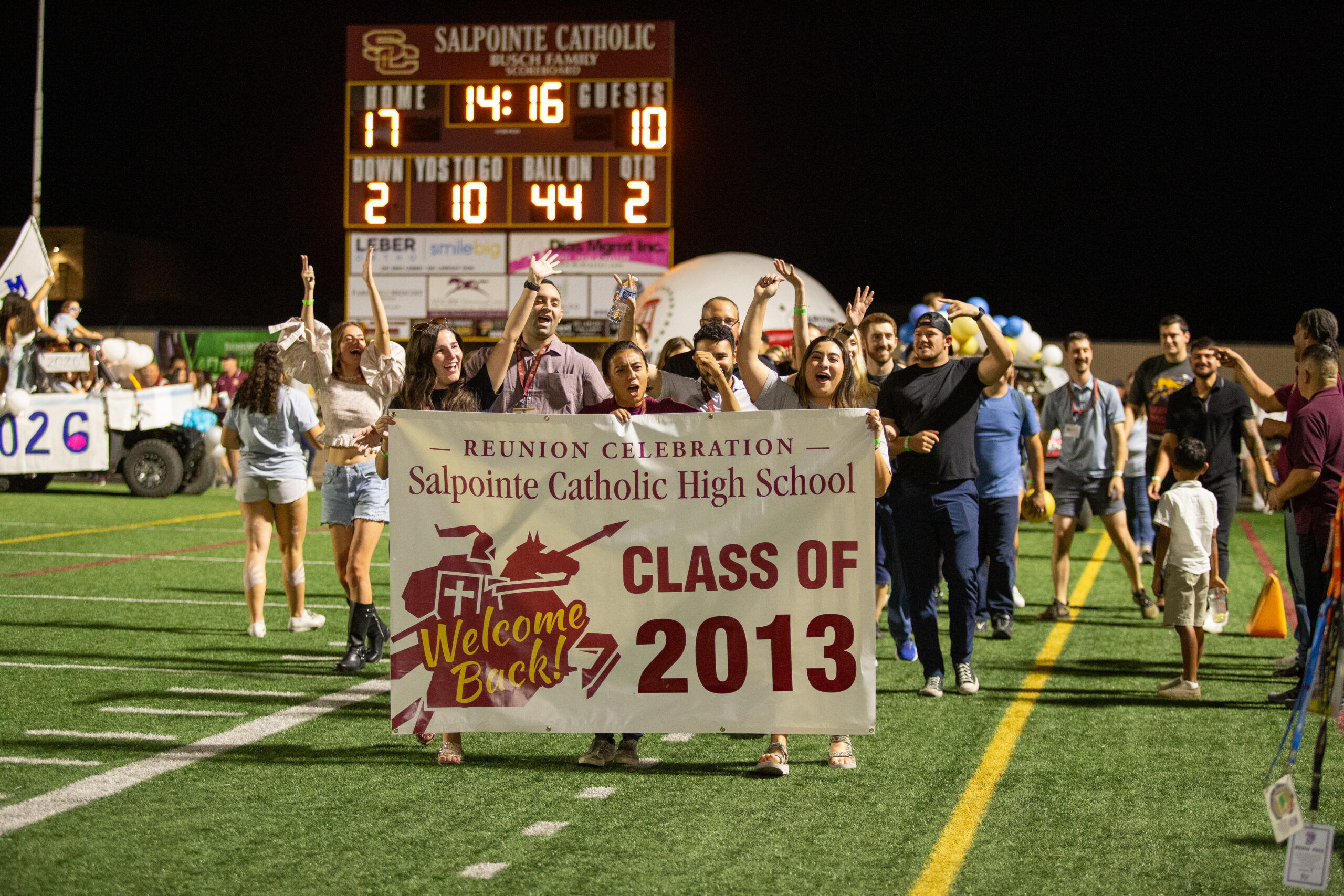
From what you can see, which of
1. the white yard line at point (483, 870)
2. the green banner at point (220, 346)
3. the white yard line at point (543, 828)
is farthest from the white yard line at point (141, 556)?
the green banner at point (220, 346)

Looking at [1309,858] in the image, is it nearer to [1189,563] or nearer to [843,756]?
[843,756]

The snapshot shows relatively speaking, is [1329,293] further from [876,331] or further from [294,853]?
[294,853]

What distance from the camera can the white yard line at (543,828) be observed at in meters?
4.42

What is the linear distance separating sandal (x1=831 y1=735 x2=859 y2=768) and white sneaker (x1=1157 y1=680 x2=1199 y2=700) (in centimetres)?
225

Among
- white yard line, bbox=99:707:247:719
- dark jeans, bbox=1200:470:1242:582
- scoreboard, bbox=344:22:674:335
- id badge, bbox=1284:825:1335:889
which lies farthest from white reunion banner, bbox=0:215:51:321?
id badge, bbox=1284:825:1335:889

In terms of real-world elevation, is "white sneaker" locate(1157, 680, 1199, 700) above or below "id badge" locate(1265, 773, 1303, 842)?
below

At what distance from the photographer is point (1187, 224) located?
116 feet

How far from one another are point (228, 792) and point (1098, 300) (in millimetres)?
34623

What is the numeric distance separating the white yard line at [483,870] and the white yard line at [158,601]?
19.7ft

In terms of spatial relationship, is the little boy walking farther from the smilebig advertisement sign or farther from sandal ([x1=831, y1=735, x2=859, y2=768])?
the smilebig advertisement sign

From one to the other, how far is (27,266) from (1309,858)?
18106 mm

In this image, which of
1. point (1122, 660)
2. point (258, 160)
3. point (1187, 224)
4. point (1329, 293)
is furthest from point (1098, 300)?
point (1122, 660)

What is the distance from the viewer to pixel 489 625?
519 centimetres

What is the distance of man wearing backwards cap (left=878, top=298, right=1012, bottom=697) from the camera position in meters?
6.73
